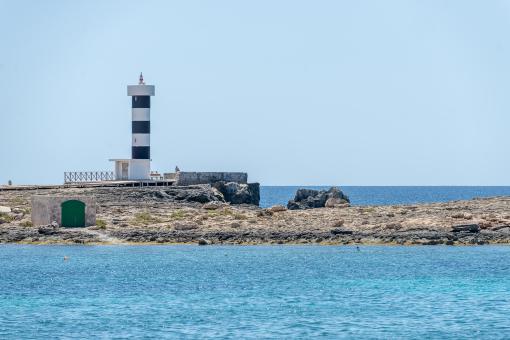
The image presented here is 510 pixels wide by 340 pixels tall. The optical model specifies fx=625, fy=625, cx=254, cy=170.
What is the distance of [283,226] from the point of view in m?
37.0

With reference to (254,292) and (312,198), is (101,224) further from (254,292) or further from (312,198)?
(312,198)

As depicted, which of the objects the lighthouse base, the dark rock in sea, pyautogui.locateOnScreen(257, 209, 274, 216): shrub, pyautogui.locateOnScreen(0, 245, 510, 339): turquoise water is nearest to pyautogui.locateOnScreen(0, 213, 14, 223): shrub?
pyautogui.locateOnScreen(0, 245, 510, 339): turquoise water

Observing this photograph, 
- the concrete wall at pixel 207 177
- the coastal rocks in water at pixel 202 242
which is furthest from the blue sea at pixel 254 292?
the concrete wall at pixel 207 177

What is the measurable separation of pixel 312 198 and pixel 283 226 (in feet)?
59.5

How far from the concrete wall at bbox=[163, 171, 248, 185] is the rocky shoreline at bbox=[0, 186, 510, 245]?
56.2 ft

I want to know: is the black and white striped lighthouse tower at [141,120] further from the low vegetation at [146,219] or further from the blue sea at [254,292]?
the blue sea at [254,292]

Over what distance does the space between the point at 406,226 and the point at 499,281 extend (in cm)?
1197

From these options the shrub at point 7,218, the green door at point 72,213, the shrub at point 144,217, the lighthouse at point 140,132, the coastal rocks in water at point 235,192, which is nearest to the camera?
the green door at point 72,213

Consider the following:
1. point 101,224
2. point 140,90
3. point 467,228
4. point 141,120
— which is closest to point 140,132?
point 141,120

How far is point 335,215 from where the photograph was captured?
40.5 metres

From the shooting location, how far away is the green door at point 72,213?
118 feet

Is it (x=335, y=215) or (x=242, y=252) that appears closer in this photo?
(x=242, y=252)

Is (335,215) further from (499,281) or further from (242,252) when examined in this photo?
(499,281)

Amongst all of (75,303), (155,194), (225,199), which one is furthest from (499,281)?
(225,199)
